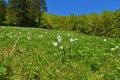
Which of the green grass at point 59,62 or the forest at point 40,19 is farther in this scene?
the forest at point 40,19

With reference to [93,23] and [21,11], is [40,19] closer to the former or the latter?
[21,11]

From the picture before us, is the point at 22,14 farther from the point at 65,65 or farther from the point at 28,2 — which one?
the point at 65,65

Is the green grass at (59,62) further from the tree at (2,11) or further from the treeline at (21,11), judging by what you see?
the tree at (2,11)

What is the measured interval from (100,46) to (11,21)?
3039 inches

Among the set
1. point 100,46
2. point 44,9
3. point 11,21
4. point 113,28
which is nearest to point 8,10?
point 11,21

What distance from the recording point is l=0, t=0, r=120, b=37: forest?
8500cm

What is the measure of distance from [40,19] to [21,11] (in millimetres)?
13016

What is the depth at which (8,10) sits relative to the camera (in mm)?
85375

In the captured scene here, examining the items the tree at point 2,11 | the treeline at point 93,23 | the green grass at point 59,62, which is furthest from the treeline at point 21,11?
the green grass at point 59,62

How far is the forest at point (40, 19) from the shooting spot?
279ft

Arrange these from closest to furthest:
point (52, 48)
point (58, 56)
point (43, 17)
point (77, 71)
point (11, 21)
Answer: point (77, 71) < point (58, 56) < point (52, 48) < point (11, 21) < point (43, 17)

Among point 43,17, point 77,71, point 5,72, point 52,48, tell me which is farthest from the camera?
point 43,17

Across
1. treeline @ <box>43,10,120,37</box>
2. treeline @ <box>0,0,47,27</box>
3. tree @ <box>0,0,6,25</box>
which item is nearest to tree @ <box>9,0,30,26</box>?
treeline @ <box>0,0,47,27</box>

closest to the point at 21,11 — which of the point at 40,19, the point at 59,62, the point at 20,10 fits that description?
the point at 20,10
